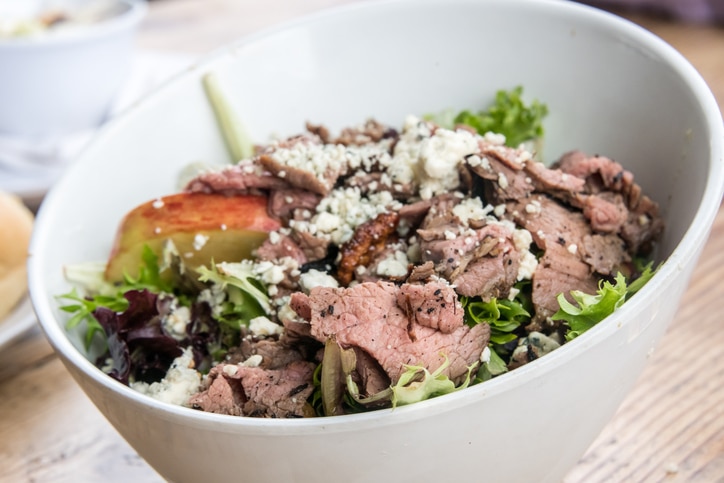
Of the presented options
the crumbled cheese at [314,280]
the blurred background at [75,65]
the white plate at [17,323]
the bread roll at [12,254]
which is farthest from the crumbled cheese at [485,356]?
the blurred background at [75,65]

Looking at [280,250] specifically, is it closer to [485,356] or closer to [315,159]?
[315,159]

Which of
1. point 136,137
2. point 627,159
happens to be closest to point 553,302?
point 627,159

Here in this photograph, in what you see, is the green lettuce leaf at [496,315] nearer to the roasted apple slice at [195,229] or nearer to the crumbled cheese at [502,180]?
the crumbled cheese at [502,180]

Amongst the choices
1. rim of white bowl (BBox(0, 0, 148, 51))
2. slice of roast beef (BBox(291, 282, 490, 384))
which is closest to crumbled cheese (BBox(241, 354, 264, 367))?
slice of roast beef (BBox(291, 282, 490, 384))

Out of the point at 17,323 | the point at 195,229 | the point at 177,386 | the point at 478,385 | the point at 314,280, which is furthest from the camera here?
the point at 17,323

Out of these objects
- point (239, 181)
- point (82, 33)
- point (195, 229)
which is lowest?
point (82, 33)

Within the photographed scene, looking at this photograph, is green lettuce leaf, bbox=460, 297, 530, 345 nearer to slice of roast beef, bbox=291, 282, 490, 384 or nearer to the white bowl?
slice of roast beef, bbox=291, 282, 490, 384

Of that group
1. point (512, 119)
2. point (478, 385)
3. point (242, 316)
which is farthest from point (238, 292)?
point (512, 119)
